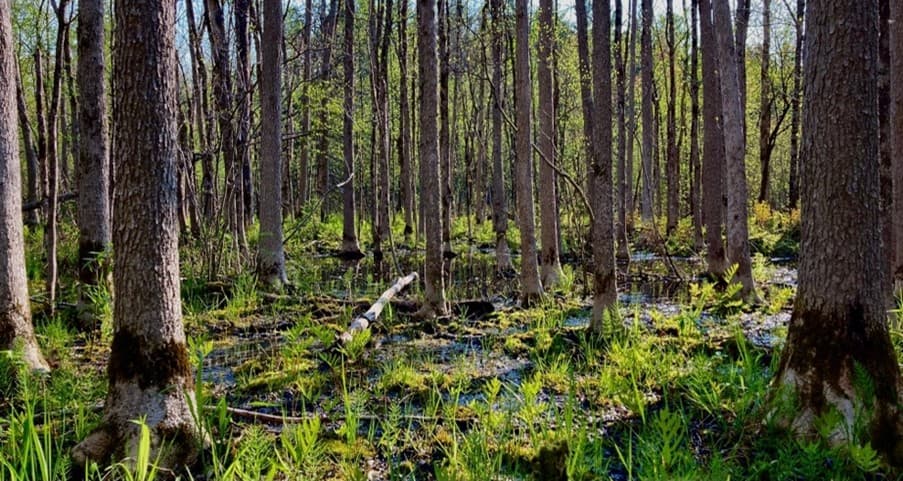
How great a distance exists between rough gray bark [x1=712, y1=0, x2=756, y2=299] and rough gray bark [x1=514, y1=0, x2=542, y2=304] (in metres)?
2.52

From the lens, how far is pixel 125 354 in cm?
312

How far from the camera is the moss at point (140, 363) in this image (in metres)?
3.09

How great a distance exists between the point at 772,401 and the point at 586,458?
1.28 meters

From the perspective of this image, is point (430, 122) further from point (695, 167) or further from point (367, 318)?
point (695, 167)

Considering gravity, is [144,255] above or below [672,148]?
below

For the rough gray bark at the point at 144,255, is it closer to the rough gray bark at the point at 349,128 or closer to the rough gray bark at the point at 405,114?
the rough gray bark at the point at 349,128

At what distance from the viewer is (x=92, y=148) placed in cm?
612

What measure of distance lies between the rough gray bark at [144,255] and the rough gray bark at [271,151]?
5.91 meters

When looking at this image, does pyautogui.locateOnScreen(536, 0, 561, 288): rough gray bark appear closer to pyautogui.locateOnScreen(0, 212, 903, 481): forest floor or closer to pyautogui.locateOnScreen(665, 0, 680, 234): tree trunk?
pyautogui.locateOnScreen(0, 212, 903, 481): forest floor

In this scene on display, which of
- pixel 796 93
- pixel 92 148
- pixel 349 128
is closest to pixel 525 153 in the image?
pixel 92 148

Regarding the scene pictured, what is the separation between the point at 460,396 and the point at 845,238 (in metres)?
2.81

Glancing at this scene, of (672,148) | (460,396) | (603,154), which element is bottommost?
(460,396)

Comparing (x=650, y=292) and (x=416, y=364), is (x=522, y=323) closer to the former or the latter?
(x=416, y=364)

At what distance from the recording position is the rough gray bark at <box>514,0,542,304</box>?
748cm
